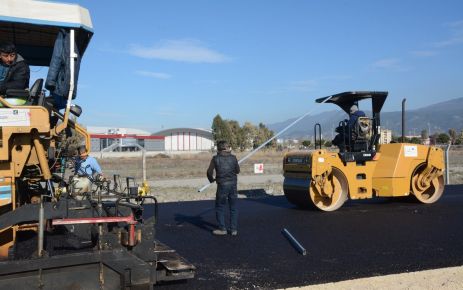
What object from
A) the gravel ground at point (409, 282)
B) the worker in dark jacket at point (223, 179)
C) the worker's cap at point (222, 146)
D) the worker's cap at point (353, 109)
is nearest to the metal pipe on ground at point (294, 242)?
the worker in dark jacket at point (223, 179)

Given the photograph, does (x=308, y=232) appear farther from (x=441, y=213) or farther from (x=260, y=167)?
(x=260, y=167)

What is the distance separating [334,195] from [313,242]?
309cm

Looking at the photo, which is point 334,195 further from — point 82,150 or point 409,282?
point 82,150

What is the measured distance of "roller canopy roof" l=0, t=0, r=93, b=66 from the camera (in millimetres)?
4605

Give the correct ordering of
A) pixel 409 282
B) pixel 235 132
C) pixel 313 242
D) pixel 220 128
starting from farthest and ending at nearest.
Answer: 1. pixel 235 132
2. pixel 220 128
3. pixel 313 242
4. pixel 409 282

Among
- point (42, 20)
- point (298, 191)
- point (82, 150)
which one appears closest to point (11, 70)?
point (42, 20)

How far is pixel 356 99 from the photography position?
11398 millimetres

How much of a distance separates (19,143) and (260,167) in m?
15.6

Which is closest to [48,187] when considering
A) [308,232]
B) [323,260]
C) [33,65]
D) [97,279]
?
[97,279]

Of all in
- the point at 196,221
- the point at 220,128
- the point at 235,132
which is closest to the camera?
the point at 196,221

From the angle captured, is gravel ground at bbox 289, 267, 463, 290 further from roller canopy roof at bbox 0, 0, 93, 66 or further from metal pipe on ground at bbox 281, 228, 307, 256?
roller canopy roof at bbox 0, 0, 93, 66

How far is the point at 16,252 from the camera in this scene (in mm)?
4598

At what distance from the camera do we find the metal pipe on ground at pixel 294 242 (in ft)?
23.0

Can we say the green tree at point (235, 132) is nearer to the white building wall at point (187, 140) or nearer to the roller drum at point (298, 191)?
the white building wall at point (187, 140)
